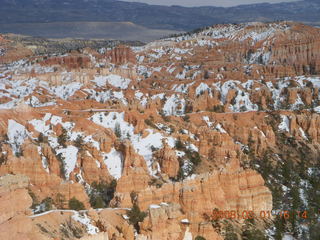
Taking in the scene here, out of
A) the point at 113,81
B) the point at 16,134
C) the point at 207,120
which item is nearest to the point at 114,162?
the point at 16,134

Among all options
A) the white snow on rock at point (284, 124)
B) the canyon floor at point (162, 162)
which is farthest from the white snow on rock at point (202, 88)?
the white snow on rock at point (284, 124)

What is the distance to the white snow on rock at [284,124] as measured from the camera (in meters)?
68.4

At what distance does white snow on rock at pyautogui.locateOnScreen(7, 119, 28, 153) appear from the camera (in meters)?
50.5

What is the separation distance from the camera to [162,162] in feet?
167

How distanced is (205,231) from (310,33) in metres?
110

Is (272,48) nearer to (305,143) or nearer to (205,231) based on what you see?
(305,143)

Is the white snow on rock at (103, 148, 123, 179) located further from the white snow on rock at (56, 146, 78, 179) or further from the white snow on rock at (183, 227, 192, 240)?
the white snow on rock at (183, 227, 192, 240)

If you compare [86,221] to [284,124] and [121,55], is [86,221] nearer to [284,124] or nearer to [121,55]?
[284,124]

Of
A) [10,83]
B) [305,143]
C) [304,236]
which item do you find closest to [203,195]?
[304,236]

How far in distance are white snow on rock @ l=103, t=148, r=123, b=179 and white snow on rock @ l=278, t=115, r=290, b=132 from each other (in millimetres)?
26419

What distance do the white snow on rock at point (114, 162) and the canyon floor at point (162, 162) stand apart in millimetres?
106

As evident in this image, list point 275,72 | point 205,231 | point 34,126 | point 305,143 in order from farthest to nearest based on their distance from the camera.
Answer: point 275,72
point 305,143
point 34,126
point 205,231

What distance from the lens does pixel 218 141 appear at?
57812 millimetres
